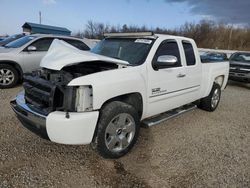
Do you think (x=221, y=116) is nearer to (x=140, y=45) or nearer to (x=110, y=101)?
(x=140, y=45)

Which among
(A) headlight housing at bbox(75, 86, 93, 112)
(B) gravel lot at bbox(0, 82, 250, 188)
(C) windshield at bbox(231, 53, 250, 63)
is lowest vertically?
(B) gravel lot at bbox(0, 82, 250, 188)

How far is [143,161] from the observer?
3.72 metres

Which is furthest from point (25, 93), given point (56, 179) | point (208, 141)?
point (208, 141)

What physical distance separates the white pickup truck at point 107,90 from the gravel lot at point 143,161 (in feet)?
1.09

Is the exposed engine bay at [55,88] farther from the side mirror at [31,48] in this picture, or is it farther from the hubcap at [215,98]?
the side mirror at [31,48]

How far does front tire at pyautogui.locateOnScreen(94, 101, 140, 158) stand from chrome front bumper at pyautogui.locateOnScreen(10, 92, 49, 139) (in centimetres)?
71

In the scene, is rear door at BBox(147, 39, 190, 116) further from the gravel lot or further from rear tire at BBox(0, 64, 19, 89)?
rear tire at BBox(0, 64, 19, 89)

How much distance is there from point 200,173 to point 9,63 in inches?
265

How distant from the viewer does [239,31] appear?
3603 centimetres

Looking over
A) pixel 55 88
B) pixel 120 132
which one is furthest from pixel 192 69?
pixel 55 88

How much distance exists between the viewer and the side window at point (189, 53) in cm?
520

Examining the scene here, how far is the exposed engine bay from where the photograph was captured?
10.5 feet

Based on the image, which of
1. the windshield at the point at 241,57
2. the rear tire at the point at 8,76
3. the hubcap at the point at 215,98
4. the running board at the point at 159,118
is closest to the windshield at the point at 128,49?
the running board at the point at 159,118

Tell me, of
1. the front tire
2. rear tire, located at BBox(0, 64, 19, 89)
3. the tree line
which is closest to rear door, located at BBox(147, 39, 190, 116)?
the front tire
